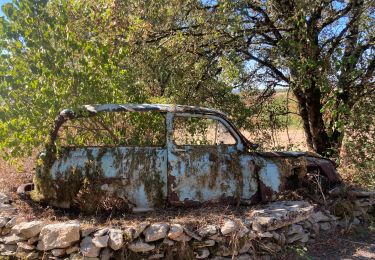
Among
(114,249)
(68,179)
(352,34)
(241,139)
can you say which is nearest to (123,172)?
(68,179)

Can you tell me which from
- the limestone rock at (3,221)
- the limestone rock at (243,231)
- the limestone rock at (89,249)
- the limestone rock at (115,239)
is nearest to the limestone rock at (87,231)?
the limestone rock at (89,249)

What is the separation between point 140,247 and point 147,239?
127mm

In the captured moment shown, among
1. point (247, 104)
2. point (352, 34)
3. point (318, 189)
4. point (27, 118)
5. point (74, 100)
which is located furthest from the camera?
point (247, 104)

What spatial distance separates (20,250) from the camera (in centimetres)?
483

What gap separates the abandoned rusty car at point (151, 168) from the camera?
538 centimetres

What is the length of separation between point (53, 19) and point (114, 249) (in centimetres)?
332

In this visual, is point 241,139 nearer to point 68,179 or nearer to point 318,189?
point 318,189

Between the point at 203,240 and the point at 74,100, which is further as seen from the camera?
the point at 74,100

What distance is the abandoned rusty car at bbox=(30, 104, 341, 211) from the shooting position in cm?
538

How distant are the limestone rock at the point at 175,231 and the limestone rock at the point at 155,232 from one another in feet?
0.21

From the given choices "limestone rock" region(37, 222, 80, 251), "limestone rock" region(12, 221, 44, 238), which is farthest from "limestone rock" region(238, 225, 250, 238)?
"limestone rock" region(12, 221, 44, 238)

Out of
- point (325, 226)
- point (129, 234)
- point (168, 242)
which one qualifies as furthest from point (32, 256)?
point (325, 226)

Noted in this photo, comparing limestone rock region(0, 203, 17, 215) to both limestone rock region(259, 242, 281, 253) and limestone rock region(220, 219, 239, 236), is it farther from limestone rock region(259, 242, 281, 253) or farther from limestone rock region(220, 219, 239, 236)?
limestone rock region(259, 242, 281, 253)

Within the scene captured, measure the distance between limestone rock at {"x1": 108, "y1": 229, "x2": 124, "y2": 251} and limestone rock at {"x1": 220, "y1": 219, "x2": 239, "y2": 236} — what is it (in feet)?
4.25
